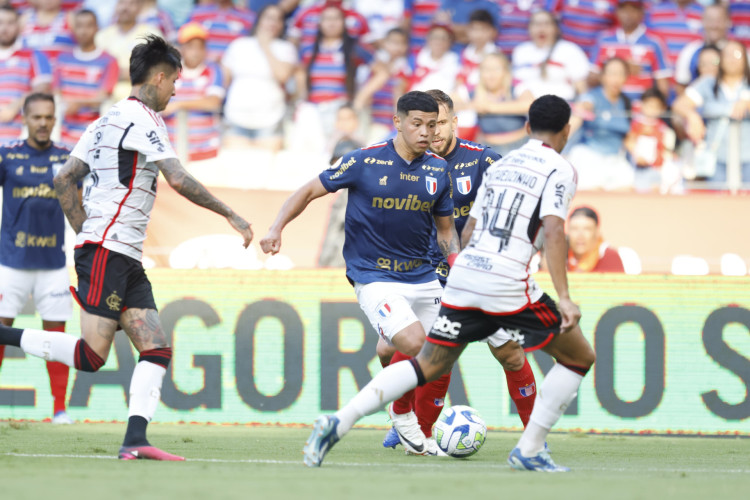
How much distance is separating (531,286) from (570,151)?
6.66 m

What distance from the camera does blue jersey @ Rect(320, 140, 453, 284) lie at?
725cm

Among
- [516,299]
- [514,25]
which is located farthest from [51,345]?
[514,25]

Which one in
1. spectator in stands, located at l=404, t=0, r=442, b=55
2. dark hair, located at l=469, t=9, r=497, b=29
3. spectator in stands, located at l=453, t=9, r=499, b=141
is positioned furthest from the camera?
spectator in stands, located at l=404, t=0, r=442, b=55

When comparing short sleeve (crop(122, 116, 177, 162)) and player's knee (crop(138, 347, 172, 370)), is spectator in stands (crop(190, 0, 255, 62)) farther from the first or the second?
player's knee (crop(138, 347, 172, 370))

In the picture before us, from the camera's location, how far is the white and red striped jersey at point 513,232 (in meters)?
6.05

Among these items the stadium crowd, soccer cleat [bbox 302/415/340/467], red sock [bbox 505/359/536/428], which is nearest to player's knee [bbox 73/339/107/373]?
soccer cleat [bbox 302/415/340/467]

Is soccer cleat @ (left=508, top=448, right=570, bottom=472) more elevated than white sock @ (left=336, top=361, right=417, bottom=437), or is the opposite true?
white sock @ (left=336, top=361, right=417, bottom=437)

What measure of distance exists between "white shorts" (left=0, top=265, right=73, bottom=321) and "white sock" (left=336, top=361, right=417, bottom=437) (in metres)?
4.46

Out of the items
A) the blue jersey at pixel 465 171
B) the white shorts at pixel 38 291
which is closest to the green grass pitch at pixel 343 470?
the white shorts at pixel 38 291

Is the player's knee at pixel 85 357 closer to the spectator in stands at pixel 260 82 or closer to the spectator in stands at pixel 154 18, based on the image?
the spectator in stands at pixel 260 82

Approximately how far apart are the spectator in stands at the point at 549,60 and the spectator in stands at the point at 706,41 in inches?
46.3

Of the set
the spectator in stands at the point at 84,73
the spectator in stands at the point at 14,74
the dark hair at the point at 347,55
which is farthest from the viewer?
the dark hair at the point at 347,55

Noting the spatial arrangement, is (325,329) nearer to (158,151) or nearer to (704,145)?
(158,151)

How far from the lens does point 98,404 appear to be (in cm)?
1013
